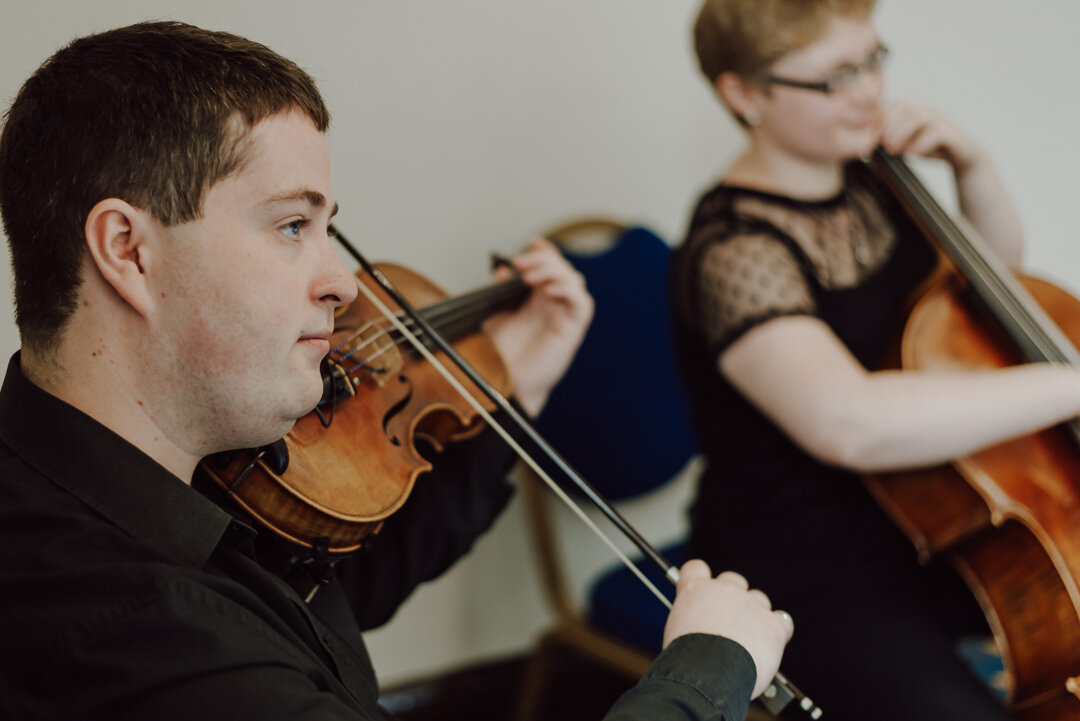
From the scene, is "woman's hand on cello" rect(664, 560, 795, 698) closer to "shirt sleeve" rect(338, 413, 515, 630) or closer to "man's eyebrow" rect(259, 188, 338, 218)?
"shirt sleeve" rect(338, 413, 515, 630)

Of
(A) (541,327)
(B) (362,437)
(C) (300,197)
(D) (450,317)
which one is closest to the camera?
(C) (300,197)

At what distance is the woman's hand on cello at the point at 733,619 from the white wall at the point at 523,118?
779mm

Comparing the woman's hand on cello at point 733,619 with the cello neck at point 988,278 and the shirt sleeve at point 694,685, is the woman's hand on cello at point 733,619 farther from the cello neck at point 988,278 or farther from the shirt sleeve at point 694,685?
the cello neck at point 988,278

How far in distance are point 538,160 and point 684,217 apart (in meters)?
0.42

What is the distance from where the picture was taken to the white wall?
1.49 m

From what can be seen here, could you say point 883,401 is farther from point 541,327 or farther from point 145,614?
point 145,614

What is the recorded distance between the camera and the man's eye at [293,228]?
80 cm

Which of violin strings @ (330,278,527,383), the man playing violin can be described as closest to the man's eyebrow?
the man playing violin

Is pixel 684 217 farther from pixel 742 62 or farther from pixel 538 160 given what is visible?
pixel 742 62

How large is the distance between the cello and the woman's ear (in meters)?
0.27

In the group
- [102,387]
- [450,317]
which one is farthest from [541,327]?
[102,387]

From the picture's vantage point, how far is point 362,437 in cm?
96

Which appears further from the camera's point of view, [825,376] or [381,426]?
[825,376]

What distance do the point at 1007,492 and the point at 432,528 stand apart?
71cm
